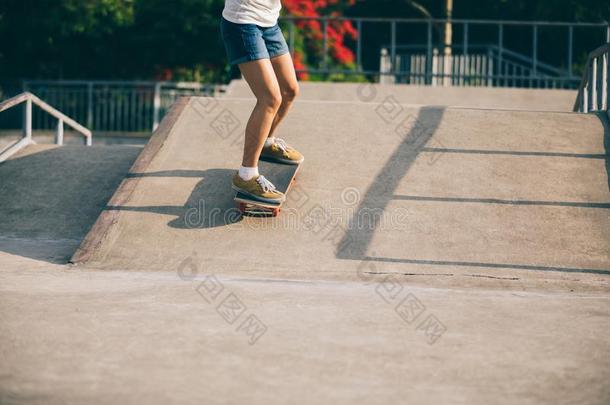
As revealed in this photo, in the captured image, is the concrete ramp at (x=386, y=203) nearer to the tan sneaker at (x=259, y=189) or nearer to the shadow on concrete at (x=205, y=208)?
the shadow on concrete at (x=205, y=208)

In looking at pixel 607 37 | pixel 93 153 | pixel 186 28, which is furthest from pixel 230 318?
pixel 186 28

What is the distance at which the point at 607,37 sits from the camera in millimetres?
15641

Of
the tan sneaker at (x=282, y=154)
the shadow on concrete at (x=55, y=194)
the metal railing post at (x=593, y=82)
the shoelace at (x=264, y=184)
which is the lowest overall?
the shadow on concrete at (x=55, y=194)

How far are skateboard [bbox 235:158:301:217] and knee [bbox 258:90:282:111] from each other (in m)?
0.70

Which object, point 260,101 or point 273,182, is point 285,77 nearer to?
point 260,101

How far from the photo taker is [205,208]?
6.39 m

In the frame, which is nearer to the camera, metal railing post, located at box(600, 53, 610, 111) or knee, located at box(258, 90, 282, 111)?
knee, located at box(258, 90, 282, 111)

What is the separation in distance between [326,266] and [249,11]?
2.02 metres

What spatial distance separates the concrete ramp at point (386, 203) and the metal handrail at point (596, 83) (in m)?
0.92

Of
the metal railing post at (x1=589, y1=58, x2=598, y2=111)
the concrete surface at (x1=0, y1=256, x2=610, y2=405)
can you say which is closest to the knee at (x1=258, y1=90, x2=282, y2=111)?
the concrete surface at (x1=0, y1=256, x2=610, y2=405)

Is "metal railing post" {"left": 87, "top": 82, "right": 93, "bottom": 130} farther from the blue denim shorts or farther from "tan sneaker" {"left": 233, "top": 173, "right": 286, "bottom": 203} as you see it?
"tan sneaker" {"left": 233, "top": 173, "right": 286, "bottom": 203}

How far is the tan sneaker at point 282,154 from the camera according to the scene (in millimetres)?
6805

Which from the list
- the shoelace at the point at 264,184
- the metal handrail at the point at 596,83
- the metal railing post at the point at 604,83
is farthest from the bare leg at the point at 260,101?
the metal railing post at the point at 604,83

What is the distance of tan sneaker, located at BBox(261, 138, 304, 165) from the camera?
6805 mm
